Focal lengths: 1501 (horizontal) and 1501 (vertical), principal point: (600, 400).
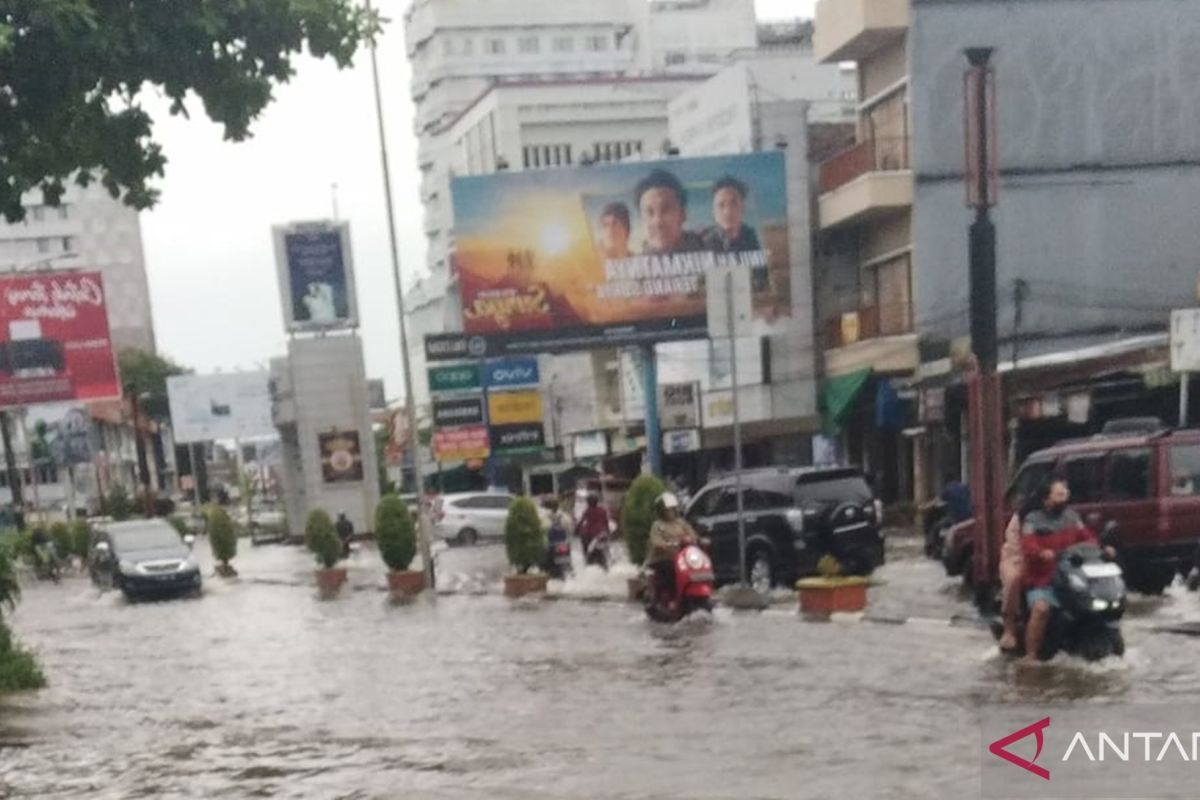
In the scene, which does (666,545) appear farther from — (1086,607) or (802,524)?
(1086,607)

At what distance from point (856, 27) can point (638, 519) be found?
16.7 metres

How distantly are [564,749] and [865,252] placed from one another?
97.2ft

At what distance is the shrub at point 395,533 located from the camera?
2625 centimetres

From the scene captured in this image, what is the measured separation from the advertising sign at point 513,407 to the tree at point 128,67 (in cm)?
4046

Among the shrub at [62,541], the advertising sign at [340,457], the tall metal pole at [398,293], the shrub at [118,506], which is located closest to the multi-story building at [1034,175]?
the tall metal pole at [398,293]

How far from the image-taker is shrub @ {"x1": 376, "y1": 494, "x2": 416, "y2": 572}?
86.1 ft

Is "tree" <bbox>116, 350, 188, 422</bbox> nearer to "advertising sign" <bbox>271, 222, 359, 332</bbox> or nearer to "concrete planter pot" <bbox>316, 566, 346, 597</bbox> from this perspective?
"advertising sign" <bbox>271, 222, 359, 332</bbox>

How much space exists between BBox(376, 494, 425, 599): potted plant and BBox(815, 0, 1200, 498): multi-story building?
12.8 meters

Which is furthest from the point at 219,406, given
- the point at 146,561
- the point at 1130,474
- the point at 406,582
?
the point at 1130,474

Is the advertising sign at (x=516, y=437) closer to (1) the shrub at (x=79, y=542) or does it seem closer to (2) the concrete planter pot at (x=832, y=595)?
(1) the shrub at (x=79, y=542)

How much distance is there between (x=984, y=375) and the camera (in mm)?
13922

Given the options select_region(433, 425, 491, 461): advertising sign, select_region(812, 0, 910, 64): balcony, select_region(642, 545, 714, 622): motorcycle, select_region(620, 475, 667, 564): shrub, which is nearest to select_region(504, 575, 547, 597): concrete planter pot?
select_region(620, 475, 667, 564): shrub

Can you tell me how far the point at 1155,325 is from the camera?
3466 cm

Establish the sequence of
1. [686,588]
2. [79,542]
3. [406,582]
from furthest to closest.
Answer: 1. [79,542]
2. [406,582]
3. [686,588]
